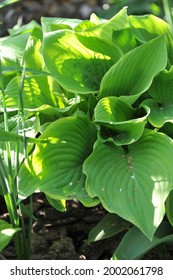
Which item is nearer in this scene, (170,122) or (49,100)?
(170,122)

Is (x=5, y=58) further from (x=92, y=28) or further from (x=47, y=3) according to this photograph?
(x=47, y=3)

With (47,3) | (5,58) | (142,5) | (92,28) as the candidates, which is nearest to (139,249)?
(92,28)

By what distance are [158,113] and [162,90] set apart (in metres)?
0.11

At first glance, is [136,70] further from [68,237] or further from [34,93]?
[68,237]

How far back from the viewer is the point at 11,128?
171cm

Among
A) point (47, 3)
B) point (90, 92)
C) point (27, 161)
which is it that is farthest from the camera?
point (47, 3)

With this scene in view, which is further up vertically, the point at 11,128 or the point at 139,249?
the point at 11,128

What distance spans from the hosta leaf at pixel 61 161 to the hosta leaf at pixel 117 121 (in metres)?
0.06

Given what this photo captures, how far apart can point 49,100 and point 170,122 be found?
406 mm

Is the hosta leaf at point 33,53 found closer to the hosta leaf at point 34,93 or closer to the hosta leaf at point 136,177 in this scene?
the hosta leaf at point 34,93

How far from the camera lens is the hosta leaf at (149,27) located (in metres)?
1.75

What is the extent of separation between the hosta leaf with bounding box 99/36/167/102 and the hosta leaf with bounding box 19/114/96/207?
5.5 inches

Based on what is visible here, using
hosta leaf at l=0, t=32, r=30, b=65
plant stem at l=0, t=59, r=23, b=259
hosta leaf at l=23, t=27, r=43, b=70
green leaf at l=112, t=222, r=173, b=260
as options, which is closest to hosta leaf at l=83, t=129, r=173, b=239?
green leaf at l=112, t=222, r=173, b=260
